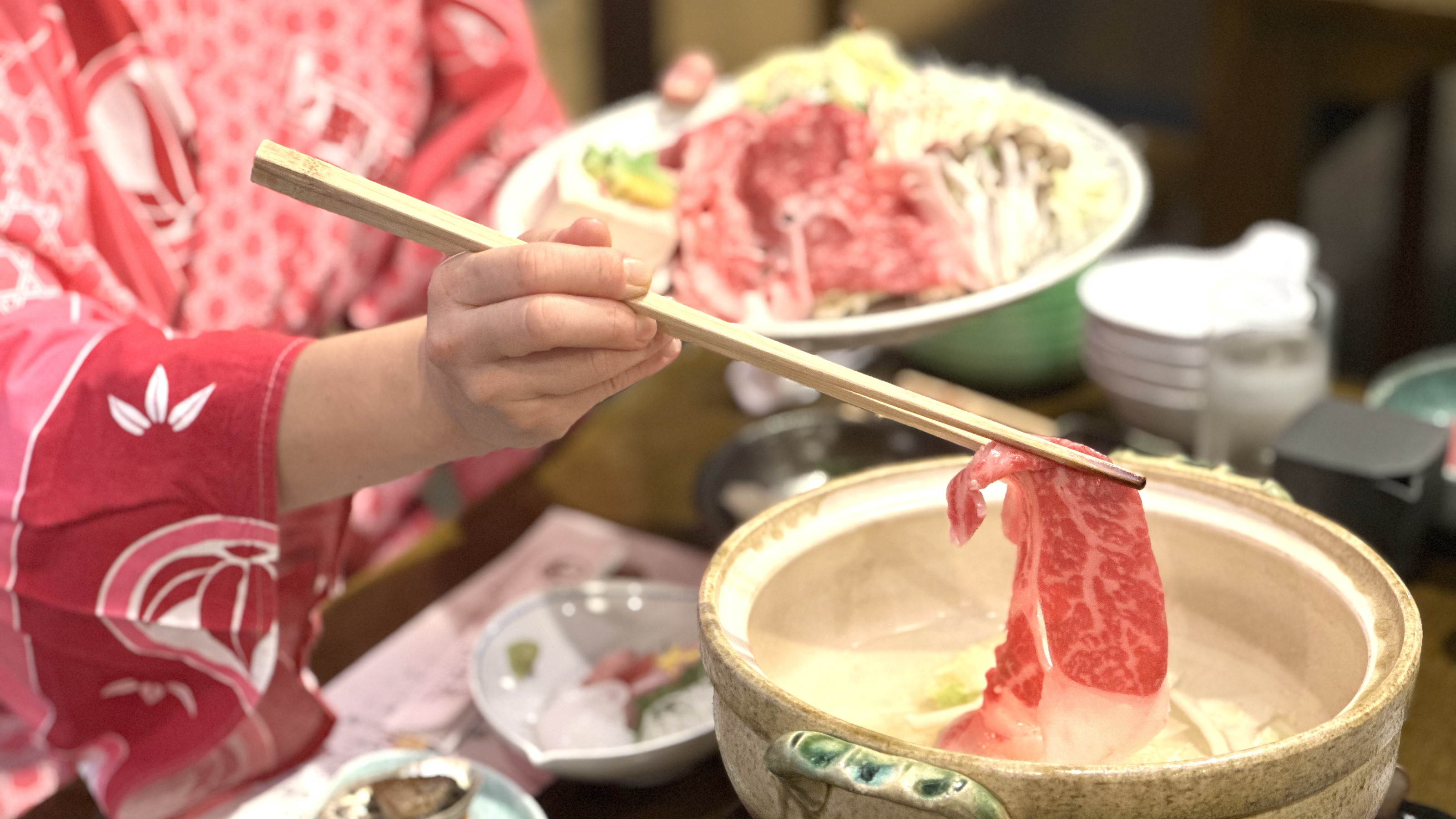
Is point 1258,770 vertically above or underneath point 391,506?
above

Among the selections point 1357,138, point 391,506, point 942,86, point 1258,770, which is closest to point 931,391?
point 942,86

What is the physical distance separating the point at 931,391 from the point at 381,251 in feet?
2.54

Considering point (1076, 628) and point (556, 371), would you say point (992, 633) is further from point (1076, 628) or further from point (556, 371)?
point (556, 371)

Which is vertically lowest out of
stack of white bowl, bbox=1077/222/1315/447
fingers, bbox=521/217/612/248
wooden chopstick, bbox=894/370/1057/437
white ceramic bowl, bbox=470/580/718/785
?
white ceramic bowl, bbox=470/580/718/785

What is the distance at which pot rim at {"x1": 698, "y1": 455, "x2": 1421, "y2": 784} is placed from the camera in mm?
661

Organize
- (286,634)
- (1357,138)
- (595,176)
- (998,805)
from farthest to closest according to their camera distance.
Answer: (1357,138) < (595,176) < (286,634) < (998,805)

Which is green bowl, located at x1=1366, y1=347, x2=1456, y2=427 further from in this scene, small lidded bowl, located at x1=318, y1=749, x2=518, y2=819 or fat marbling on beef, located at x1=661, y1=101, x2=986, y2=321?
small lidded bowl, located at x1=318, y1=749, x2=518, y2=819

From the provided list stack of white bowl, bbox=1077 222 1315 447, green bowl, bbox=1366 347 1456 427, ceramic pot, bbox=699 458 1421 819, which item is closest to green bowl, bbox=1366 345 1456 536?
green bowl, bbox=1366 347 1456 427

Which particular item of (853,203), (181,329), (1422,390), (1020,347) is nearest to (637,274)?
(853,203)

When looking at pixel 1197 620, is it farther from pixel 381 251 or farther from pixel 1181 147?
pixel 1181 147

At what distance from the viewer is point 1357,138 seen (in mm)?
4129

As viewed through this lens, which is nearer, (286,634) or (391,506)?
(286,634)

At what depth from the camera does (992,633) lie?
1.02 m

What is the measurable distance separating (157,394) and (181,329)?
49cm
